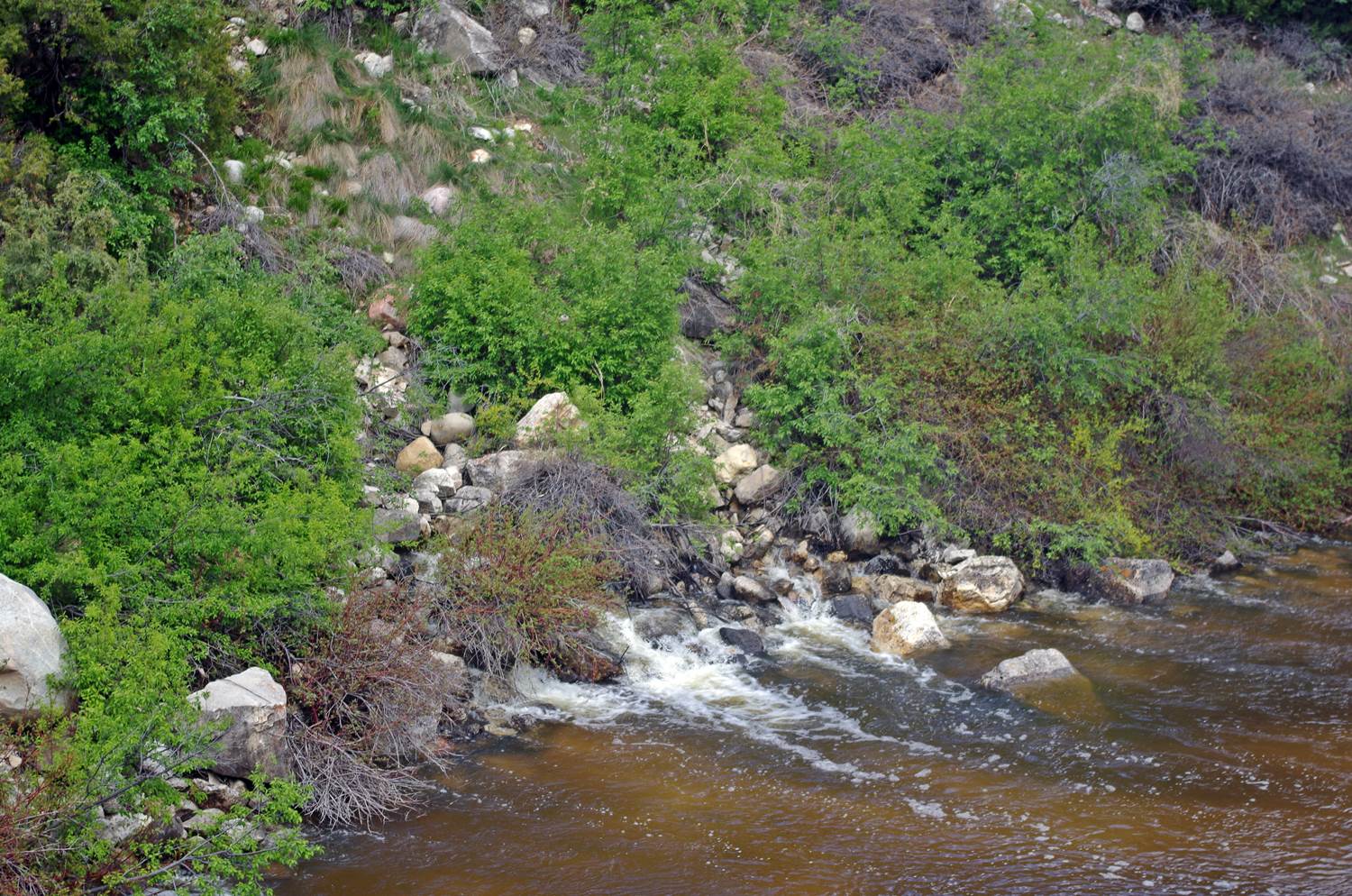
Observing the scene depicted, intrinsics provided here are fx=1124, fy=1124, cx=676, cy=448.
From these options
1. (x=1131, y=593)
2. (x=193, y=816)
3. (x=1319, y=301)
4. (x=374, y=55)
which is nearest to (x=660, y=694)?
(x=193, y=816)

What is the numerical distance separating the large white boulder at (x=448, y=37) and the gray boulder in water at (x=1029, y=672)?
10031mm

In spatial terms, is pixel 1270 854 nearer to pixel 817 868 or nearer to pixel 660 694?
pixel 817 868

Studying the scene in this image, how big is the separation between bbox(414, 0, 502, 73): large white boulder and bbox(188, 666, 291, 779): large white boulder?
1005 cm

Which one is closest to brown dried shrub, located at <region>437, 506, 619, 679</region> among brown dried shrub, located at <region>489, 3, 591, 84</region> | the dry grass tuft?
the dry grass tuft

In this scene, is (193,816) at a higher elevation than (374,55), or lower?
lower

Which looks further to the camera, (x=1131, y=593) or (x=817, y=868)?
(x=1131, y=593)

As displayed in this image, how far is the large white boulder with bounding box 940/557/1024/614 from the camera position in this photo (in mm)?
9953

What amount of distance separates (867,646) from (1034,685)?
1.39 meters

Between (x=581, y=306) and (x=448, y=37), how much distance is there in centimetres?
575

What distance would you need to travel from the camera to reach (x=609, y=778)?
685cm

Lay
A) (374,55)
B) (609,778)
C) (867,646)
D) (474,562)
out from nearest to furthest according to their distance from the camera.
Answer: (609,778) → (474,562) → (867,646) → (374,55)

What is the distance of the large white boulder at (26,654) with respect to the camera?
5398 millimetres

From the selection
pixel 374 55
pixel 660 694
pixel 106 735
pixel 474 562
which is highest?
pixel 374 55

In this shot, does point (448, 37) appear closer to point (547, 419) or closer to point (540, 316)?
point (540, 316)
